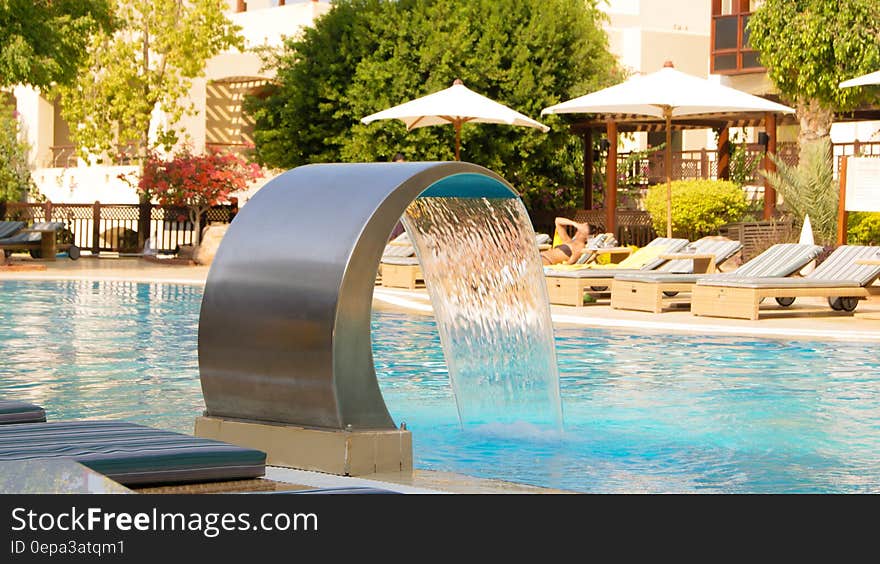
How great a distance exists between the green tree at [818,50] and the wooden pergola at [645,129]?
0.77 m

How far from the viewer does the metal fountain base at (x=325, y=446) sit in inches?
217

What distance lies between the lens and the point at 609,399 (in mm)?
9391

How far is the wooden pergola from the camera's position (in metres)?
23.8

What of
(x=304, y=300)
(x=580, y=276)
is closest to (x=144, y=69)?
(x=580, y=276)

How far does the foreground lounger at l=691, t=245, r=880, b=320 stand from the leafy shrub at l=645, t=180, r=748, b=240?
7.44m

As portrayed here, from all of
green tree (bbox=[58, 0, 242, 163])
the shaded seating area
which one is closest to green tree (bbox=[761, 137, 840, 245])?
the shaded seating area

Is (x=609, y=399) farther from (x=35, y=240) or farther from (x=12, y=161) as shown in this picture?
(x=12, y=161)

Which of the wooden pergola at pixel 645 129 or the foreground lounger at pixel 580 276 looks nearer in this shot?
the foreground lounger at pixel 580 276

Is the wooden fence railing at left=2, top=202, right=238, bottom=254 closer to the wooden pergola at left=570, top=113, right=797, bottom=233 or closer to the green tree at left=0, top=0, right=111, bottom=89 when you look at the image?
the green tree at left=0, top=0, right=111, bottom=89

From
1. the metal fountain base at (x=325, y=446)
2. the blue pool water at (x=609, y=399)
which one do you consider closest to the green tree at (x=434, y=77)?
the blue pool water at (x=609, y=399)

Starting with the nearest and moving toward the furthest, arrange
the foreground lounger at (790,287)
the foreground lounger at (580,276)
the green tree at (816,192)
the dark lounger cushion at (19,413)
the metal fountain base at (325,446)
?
the dark lounger cushion at (19,413) → the metal fountain base at (325,446) → the foreground lounger at (790,287) → the foreground lounger at (580,276) → the green tree at (816,192)

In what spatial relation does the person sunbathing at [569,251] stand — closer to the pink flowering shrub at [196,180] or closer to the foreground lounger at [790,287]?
the foreground lounger at [790,287]

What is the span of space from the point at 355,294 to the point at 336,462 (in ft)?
2.33

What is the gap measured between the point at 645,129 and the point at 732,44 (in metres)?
6.41
